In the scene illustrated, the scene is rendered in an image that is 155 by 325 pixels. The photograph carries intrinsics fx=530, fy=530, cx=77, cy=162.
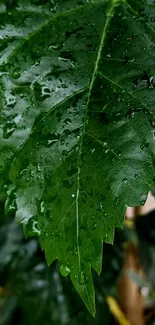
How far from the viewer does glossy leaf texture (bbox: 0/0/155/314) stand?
383 mm

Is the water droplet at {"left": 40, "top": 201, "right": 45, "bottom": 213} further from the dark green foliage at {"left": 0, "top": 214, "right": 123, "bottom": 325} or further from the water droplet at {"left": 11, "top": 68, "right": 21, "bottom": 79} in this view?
the dark green foliage at {"left": 0, "top": 214, "right": 123, "bottom": 325}

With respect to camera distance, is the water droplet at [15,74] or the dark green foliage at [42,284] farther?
the dark green foliage at [42,284]

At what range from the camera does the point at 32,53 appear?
1.36 ft

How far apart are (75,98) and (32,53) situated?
0.05 meters

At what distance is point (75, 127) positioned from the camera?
392mm

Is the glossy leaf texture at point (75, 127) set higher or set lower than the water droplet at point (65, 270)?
higher

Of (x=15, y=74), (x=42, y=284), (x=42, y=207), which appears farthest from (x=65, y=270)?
(x=42, y=284)

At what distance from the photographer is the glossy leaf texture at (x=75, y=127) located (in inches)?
15.1

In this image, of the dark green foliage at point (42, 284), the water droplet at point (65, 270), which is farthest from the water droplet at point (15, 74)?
the dark green foliage at point (42, 284)

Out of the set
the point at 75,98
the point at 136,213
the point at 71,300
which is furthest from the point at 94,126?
the point at 136,213

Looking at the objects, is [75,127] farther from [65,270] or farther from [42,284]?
[42,284]

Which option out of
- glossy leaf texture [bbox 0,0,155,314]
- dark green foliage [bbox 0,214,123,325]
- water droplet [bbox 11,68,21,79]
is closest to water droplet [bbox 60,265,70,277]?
glossy leaf texture [bbox 0,0,155,314]

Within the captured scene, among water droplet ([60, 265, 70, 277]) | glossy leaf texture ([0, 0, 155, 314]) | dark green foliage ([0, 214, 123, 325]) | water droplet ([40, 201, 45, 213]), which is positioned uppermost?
glossy leaf texture ([0, 0, 155, 314])

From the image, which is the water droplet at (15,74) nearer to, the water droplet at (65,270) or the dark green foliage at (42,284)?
the water droplet at (65,270)
